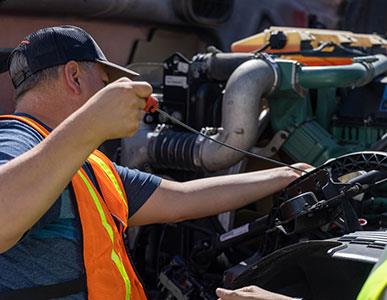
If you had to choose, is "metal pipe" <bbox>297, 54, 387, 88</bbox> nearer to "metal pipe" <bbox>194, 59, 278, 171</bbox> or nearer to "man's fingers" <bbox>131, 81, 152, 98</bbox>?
"metal pipe" <bbox>194, 59, 278, 171</bbox>

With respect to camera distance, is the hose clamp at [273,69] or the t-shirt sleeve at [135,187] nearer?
the t-shirt sleeve at [135,187]

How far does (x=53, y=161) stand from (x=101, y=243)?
0.32m

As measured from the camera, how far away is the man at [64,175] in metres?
1.38

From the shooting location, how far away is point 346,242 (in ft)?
5.35

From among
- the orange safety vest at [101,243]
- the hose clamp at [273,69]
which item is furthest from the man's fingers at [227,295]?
the hose clamp at [273,69]

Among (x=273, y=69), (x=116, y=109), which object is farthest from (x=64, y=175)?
(x=273, y=69)

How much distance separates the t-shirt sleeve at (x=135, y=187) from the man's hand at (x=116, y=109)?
0.51 metres

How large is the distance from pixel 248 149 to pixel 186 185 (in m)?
0.52

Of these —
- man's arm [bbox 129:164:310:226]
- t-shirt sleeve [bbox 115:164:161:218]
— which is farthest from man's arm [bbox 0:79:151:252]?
man's arm [bbox 129:164:310:226]

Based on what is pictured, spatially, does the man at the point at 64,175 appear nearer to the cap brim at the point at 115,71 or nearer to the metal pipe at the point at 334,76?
the cap brim at the point at 115,71

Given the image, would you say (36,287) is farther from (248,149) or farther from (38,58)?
(248,149)

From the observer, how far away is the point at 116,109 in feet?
4.78

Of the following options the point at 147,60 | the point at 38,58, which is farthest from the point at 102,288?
the point at 147,60

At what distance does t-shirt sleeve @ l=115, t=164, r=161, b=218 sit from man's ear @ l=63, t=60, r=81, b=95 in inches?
14.8
